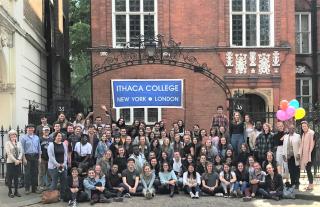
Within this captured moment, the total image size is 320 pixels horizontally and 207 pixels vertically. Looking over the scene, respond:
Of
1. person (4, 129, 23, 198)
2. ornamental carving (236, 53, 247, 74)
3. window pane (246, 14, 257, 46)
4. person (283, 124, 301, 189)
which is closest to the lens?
person (4, 129, 23, 198)

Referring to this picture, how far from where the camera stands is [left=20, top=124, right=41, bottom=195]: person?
1416 centimetres

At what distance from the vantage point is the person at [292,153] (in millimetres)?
14648

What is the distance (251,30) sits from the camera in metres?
23.8

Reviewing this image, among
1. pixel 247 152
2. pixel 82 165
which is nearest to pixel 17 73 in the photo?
pixel 82 165

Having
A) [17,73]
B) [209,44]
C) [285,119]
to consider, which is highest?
[209,44]

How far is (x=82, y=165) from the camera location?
46.8ft

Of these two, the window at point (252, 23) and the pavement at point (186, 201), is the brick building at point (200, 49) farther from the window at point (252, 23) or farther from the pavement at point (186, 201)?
the pavement at point (186, 201)

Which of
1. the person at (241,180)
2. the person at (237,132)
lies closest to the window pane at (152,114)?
the person at (237,132)

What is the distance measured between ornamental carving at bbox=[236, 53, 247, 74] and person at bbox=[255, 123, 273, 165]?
8.25 meters

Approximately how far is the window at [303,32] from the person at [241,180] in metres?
17.0

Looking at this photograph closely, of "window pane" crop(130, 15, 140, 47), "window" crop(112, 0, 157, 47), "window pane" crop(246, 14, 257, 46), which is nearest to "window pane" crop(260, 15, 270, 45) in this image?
"window pane" crop(246, 14, 257, 46)

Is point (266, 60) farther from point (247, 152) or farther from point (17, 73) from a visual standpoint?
point (17, 73)

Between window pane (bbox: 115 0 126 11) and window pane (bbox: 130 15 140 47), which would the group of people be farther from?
window pane (bbox: 115 0 126 11)

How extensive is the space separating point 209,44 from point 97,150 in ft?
33.1
